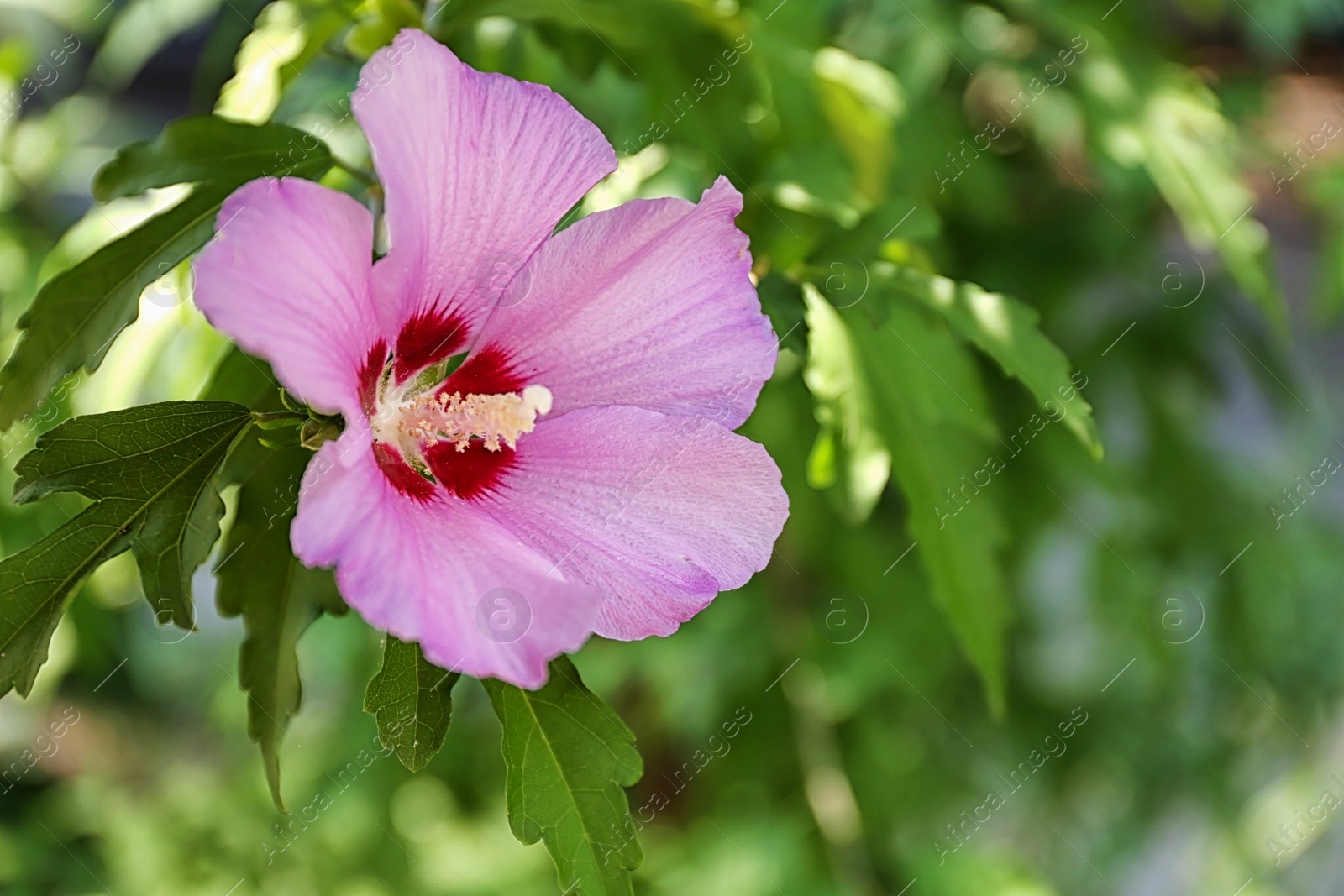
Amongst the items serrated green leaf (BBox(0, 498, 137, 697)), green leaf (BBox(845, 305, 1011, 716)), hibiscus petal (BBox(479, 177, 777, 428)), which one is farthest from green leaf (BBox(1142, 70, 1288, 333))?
serrated green leaf (BBox(0, 498, 137, 697))

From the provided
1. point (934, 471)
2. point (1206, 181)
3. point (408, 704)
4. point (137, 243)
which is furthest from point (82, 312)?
point (1206, 181)

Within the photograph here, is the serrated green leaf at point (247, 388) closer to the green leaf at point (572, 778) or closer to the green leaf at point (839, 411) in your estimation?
the green leaf at point (572, 778)

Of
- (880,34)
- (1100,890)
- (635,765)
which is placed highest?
(880,34)

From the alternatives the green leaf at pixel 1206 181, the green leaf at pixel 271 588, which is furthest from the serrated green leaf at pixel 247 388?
the green leaf at pixel 1206 181

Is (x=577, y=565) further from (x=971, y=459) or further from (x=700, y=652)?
(x=700, y=652)

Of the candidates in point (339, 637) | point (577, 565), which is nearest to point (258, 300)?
point (577, 565)

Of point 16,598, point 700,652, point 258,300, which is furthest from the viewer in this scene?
point 700,652

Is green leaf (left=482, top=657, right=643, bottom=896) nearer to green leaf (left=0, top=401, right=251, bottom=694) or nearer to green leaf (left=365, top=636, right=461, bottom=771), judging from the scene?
green leaf (left=365, top=636, right=461, bottom=771)
